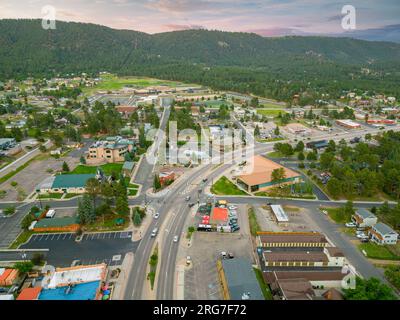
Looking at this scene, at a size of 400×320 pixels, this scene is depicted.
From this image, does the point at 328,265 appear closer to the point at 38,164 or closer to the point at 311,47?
the point at 38,164

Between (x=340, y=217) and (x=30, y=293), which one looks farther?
(x=340, y=217)

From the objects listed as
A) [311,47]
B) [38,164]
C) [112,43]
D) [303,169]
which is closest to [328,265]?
[303,169]

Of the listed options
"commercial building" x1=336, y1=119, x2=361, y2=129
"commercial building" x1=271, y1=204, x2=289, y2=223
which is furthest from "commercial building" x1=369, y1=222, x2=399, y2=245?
"commercial building" x1=336, y1=119, x2=361, y2=129

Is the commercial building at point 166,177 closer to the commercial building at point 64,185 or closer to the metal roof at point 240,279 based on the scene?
the commercial building at point 64,185

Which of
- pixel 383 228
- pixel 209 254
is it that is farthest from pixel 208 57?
pixel 209 254

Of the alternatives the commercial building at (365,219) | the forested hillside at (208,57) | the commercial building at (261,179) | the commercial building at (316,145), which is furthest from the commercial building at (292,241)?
the forested hillside at (208,57)

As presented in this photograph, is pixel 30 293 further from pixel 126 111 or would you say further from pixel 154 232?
pixel 126 111
